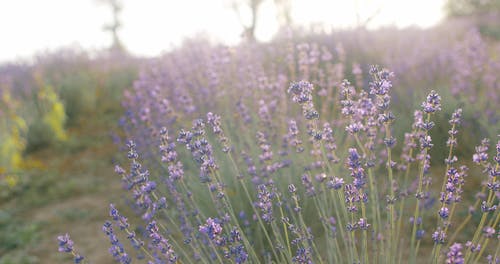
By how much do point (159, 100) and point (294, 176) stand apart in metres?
1.04

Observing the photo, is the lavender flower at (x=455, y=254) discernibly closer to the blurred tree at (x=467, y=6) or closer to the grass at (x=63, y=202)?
the grass at (x=63, y=202)

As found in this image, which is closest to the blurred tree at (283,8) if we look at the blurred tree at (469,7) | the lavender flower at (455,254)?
the blurred tree at (469,7)

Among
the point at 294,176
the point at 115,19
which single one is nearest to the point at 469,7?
the point at 115,19

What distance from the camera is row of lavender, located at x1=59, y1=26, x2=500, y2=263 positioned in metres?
1.69

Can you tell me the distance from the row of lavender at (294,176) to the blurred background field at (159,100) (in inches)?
1.8

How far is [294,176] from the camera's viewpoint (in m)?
2.88

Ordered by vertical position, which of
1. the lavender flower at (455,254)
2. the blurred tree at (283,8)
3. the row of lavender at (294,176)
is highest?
the blurred tree at (283,8)

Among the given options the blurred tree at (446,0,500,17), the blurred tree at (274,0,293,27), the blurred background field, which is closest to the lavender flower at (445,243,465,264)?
the blurred background field

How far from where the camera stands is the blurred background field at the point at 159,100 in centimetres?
347

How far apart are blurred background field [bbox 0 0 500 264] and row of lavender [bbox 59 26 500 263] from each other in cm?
5

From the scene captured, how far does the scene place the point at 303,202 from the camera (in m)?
2.70

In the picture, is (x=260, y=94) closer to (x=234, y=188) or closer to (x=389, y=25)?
(x=234, y=188)

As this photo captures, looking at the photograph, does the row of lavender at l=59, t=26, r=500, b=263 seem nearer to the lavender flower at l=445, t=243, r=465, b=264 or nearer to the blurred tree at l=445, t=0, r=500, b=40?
the lavender flower at l=445, t=243, r=465, b=264

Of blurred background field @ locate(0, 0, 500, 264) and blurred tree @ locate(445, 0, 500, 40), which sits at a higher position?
blurred tree @ locate(445, 0, 500, 40)
